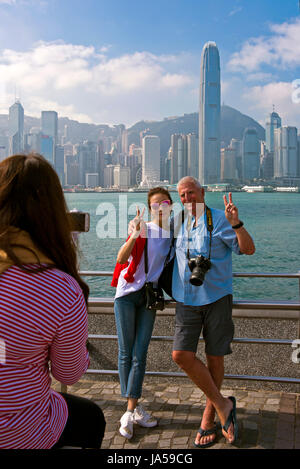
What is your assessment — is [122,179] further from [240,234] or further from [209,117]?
[240,234]

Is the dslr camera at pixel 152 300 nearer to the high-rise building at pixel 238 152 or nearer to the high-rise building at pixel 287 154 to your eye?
the high-rise building at pixel 287 154

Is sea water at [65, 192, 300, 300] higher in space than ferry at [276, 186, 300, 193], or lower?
lower

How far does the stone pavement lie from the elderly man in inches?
7.4

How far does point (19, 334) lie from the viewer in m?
1.33

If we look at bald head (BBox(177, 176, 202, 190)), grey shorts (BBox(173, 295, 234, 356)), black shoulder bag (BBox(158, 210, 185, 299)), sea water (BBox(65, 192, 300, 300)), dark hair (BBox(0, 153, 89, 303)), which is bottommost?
sea water (BBox(65, 192, 300, 300))

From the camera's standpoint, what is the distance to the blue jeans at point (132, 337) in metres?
3.16

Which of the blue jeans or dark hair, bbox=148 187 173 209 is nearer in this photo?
the blue jeans

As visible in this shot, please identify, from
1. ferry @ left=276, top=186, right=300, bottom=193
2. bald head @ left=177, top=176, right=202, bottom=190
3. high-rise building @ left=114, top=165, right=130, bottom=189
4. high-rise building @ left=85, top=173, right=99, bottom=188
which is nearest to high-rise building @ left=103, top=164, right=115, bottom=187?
high-rise building @ left=114, top=165, right=130, bottom=189

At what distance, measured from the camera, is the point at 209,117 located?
112562mm

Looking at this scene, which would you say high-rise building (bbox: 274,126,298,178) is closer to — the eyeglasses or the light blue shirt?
the eyeglasses

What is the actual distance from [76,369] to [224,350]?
1.64 metres

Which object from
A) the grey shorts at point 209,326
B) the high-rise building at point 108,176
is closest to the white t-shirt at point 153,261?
the grey shorts at point 209,326

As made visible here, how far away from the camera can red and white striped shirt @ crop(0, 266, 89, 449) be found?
4.32 ft

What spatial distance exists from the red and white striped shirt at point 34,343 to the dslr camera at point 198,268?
4.55ft
